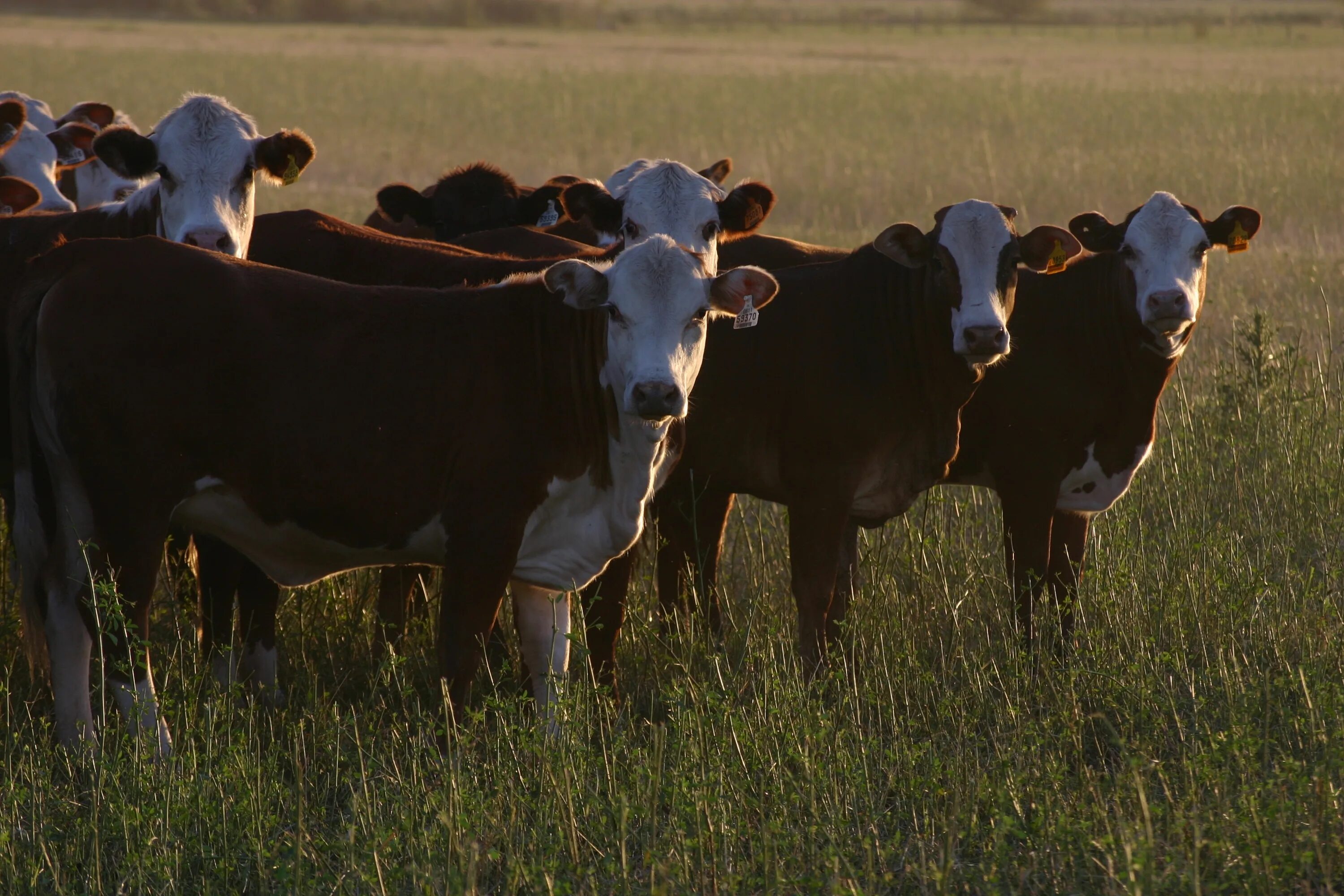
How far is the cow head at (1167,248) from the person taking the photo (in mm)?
6391

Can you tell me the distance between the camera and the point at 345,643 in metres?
6.65

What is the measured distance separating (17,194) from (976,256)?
202 inches

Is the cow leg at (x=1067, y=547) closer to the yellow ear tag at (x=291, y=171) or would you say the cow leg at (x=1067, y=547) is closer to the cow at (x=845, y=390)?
the cow at (x=845, y=390)

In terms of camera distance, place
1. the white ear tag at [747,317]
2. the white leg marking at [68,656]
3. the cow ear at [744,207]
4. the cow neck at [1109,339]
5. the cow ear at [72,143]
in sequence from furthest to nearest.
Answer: the cow ear at [72,143]
the cow ear at [744,207]
the cow neck at [1109,339]
the white ear tag at [747,317]
the white leg marking at [68,656]

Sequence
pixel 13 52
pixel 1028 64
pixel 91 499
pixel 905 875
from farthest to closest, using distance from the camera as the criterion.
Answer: pixel 1028 64 → pixel 13 52 → pixel 91 499 → pixel 905 875

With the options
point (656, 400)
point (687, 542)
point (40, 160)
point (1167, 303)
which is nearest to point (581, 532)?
point (656, 400)

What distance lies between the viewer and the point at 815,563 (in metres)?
6.25

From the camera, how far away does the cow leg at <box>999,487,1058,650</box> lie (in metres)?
6.51

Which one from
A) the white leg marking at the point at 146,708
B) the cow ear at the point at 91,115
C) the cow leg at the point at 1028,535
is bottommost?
the white leg marking at the point at 146,708

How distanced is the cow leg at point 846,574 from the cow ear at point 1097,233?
1.63 m

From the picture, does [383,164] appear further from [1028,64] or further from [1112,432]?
[1028,64]

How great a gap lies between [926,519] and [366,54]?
49.9 meters

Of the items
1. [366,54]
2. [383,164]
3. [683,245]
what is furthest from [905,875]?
[366,54]

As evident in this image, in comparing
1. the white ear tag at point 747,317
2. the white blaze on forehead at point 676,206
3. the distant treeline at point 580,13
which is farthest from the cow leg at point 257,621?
the distant treeline at point 580,13
